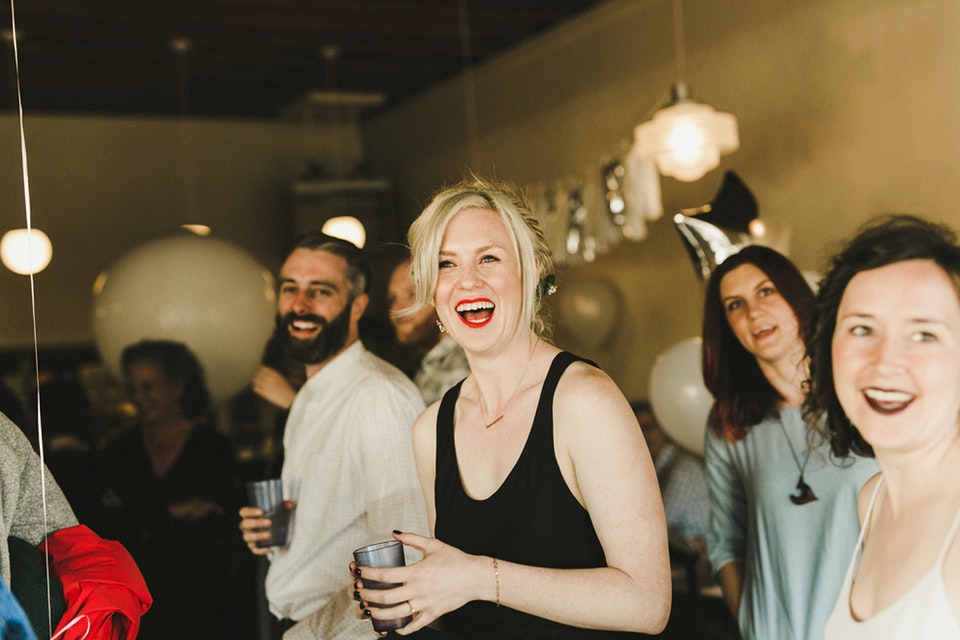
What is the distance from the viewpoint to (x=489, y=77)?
5.98 metres

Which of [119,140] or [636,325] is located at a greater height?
[119,140]

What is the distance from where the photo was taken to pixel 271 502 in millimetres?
2172

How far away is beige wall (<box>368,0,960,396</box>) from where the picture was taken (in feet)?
12.2

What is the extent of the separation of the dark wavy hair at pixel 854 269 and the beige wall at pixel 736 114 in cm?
129

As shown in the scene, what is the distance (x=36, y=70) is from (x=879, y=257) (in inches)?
217

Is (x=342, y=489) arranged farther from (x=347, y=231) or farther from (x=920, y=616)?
(x=920, y=616)

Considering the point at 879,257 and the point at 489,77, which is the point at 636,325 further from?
the point at 879,257

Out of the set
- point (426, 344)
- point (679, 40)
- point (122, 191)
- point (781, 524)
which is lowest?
point (781, 524)

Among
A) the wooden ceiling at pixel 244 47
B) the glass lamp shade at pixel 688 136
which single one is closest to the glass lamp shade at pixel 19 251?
the glass lamp shade at pixel 688 136

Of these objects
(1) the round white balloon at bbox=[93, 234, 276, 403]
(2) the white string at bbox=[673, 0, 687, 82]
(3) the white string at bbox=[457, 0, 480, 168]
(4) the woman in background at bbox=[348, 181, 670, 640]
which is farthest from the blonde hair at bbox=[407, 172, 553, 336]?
(3) the white string at bbox=[457, 0, 480, 168]

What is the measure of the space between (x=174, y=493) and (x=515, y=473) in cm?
122

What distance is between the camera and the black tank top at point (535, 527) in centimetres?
167

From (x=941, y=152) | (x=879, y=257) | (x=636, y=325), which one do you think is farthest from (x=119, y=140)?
(x=879, y=257)

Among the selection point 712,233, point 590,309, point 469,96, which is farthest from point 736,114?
point 469,96
